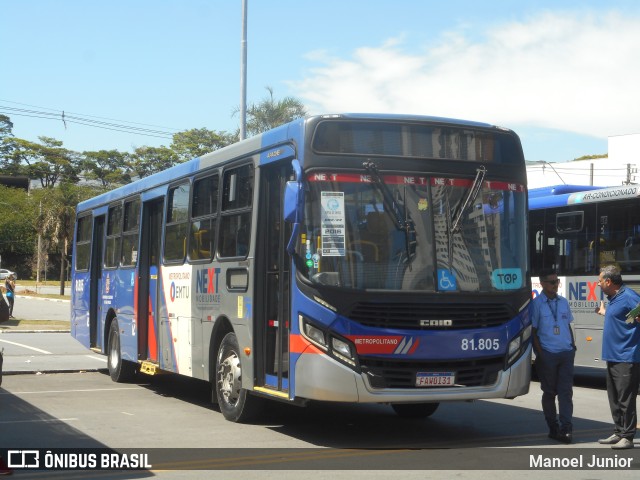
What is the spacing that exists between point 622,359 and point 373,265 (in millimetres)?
2697

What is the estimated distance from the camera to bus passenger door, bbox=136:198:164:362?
14992 millimetres

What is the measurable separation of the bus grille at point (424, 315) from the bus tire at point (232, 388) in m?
2.19

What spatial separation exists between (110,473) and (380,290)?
3.06 m

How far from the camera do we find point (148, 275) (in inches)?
604

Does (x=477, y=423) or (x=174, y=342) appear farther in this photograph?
(x=174, y=342)

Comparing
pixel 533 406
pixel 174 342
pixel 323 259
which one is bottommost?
pixel 533 406

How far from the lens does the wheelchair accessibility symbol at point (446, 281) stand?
9836 millimetres

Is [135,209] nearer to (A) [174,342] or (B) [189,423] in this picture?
(A) [174,342]

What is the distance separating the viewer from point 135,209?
1622cm

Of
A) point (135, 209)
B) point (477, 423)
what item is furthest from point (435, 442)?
point (135, 209)

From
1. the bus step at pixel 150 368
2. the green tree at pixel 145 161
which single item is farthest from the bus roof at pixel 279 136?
the green tree at pixel 145 161

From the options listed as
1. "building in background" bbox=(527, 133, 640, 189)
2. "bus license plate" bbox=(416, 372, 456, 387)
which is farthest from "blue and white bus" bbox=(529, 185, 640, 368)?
"building in background" bbox=(527, 133, 640, 189)

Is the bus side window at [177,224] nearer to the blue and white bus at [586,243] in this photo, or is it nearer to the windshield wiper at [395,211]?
the windshield wiper at [395,211]

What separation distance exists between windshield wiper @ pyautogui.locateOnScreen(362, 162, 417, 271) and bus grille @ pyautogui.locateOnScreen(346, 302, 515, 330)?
20.3 inches
